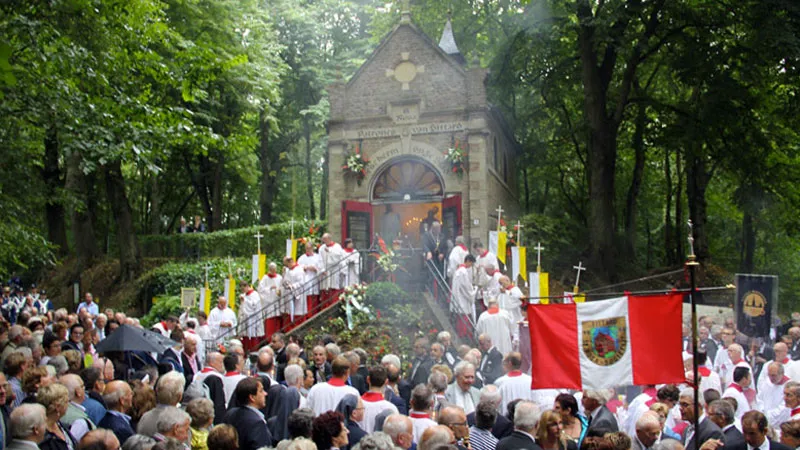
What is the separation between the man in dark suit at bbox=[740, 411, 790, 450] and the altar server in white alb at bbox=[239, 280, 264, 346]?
13.9m

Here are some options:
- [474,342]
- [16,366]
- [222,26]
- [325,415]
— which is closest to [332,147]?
[222,26]

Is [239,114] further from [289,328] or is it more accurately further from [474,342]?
[474,342]

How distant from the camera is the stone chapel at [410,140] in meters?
24.1

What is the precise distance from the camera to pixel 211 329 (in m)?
18.3

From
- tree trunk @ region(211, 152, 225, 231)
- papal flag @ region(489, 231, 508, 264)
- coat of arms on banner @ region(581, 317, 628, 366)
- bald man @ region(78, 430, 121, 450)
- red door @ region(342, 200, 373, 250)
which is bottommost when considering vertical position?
bald man @ region(78, 430, 121, 450)

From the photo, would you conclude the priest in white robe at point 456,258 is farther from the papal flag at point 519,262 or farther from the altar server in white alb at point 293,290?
the altar server in white alb at point 293,290

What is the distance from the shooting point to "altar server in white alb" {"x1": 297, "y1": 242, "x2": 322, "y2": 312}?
1948 centimetres

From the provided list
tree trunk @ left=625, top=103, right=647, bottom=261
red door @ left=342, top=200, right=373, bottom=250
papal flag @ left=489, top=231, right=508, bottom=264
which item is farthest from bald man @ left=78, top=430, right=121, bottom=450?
tree trunk @ left=625, top=103, right=647, bottom=261

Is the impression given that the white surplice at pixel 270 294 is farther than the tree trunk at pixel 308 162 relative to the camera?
No

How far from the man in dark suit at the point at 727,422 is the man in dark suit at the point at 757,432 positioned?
0.10 m

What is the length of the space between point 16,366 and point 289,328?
11.7 meters

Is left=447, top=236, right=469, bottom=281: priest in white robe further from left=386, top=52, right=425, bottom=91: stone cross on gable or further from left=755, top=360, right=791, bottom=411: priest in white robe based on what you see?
left=755, top=360, right=791, bottom=411: priest in white robe

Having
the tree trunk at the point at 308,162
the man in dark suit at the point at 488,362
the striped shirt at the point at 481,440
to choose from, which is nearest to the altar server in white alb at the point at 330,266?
the man in dark suit at the point at 488,362

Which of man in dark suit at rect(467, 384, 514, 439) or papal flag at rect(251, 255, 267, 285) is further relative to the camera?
papal flag at rect(251, 255, 267, 285)
